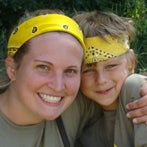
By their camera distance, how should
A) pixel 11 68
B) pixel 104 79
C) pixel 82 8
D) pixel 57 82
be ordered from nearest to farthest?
pixel 57 82 → pixel 11 68 → pixel 104 79 → pixel 82 8

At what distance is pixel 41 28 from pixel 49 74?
30cm

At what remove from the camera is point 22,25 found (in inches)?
116

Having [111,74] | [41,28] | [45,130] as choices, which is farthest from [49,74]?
[111,74]

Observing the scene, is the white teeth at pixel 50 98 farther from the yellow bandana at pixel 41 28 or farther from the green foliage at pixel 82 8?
the green foliage at pixel 82 8

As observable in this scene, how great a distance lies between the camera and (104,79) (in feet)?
10.4

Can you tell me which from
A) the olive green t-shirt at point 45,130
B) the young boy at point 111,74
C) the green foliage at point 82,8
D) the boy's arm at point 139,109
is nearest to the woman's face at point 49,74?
the olive green t-shirt at point 45,130

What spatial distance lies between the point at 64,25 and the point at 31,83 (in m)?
0.43

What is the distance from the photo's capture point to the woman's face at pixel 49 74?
2758mm

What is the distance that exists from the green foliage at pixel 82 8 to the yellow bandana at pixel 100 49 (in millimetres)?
2973

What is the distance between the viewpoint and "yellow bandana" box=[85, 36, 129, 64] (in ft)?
10.4

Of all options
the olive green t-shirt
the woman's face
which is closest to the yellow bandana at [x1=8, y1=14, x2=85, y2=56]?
the woman's face

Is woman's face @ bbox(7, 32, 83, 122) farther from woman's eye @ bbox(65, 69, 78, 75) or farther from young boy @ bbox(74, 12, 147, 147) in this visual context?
young boy @ bbox(74, 12, 147, 147)

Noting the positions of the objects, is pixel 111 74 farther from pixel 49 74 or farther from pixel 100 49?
pixel 49 74

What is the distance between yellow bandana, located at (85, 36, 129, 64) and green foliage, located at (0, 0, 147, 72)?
2.97 m
